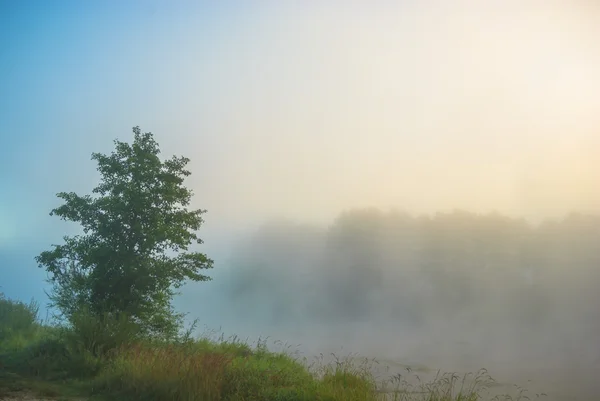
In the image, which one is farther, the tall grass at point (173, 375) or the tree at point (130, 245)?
the tree at point (130, 245)

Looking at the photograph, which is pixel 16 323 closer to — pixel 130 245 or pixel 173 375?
pixel 130 245

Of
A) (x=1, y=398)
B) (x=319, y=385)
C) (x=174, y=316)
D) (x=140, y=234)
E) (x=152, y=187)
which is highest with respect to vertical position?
(x=152, y=187)

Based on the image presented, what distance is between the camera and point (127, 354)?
14.2m

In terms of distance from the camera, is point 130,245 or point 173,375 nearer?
point 173,375

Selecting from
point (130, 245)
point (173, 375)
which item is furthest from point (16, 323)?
point (173, 375)

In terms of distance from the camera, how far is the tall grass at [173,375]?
11133mm

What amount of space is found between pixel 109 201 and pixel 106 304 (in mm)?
4064

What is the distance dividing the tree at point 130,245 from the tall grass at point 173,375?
86.9 inches

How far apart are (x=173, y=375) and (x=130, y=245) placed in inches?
359

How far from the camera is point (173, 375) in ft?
37.5

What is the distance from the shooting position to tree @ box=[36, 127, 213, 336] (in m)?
18.8

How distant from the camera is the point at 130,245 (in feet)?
63.5

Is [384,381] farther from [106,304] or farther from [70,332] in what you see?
[106,304]

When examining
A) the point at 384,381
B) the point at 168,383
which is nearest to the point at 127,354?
the point at 168,383
